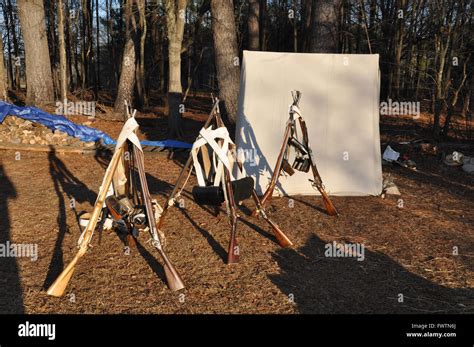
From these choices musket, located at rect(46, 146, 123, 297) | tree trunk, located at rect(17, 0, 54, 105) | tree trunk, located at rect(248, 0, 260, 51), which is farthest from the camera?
tree trunk, located at rect(248, 0, 260, 51)

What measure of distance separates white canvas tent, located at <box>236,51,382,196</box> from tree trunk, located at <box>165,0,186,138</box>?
3721 millimetres

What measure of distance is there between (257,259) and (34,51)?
12.4 meters

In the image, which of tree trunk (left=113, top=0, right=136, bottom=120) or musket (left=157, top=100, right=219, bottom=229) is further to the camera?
tree trunk (left=113, top=0, right=136, bottom=120)

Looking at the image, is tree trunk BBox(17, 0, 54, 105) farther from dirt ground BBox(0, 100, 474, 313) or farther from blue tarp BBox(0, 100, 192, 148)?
dirt ground BBox(0, 100, 474, 313)

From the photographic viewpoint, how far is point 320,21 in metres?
10.4

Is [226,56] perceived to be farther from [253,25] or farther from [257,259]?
[257,259]

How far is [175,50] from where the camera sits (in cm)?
1086

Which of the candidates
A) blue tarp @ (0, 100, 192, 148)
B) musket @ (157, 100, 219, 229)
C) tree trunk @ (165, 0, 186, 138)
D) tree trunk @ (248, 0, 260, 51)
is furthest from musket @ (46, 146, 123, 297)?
tree trunk @ (248, 0, 260, 51)

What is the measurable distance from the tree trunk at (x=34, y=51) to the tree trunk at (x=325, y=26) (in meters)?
8.93

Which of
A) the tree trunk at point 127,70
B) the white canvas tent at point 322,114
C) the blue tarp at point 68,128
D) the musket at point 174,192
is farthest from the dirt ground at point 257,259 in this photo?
the tree trunk at point 127,70

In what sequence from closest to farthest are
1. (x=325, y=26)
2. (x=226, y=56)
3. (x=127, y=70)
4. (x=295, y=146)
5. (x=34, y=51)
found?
1. (x=295, y=146)
2. (x=325, y=26)
3. (x=226, y=56)
4. (x=34, y=51)
5. (x=127, y=70)

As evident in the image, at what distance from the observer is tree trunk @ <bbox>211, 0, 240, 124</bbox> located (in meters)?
10.7

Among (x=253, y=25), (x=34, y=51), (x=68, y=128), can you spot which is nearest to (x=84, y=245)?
(x=68, y=128)

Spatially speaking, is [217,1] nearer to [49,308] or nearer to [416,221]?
[416,221]
